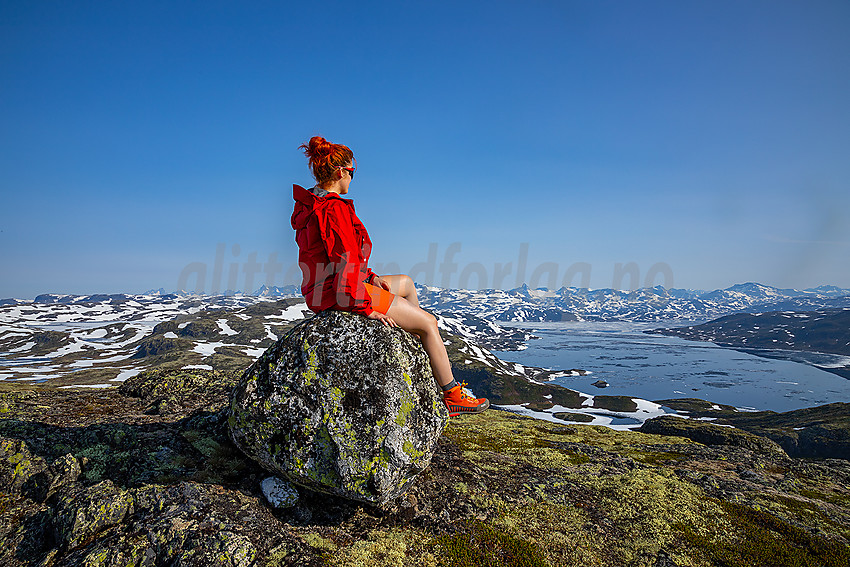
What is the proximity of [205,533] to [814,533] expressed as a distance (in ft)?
42.8

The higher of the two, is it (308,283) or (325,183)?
(325,183)

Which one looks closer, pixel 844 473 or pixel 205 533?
pixel 205 533

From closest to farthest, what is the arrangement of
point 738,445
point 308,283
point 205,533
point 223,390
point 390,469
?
point 205,533 < point 390,469 < point 308,283 < point 223,390 < point 738,445

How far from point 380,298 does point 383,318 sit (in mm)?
456

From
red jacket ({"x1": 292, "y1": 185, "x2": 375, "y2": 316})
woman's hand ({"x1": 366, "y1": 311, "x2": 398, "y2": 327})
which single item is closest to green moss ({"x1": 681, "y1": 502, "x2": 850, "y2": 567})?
woman's hand ({"x1": 366, "y1": 311, "x2": 398, "y2": 327})

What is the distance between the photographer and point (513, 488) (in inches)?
397

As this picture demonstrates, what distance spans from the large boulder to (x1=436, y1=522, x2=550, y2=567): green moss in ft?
4.76

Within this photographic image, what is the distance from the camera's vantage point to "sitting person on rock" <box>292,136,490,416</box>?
7789 millimetres

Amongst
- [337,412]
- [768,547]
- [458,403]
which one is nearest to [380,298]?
[337,412]

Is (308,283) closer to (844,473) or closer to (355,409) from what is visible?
(355,409)

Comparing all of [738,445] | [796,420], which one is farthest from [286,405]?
[796,420]

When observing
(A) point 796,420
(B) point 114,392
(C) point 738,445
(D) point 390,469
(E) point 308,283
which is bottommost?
(A) point 796,420

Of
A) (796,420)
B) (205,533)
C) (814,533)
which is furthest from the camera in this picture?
(796,420)

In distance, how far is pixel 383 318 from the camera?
28.3ft
